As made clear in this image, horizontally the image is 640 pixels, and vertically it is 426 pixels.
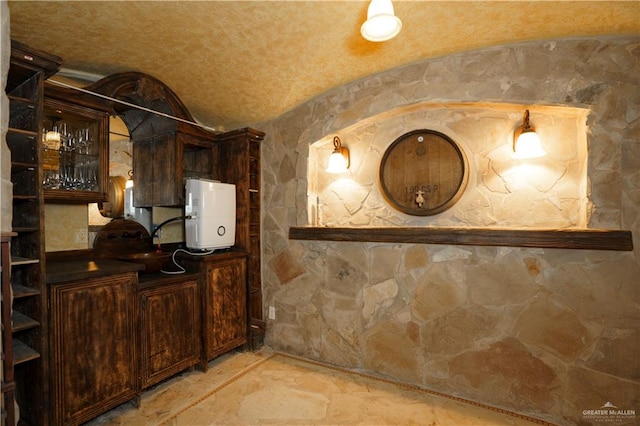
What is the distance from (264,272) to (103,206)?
146cm

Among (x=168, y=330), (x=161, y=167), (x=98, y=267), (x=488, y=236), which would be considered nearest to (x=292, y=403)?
(x=168, y=330)

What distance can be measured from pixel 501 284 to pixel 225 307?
2139 mm

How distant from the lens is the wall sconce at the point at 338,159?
255cm

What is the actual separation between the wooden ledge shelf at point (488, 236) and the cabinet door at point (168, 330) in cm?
109

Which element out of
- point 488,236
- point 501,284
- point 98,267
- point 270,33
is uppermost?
point 270,33

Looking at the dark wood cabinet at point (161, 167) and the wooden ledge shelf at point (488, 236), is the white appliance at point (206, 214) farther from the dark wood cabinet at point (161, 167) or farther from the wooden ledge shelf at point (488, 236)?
the wooden ledge shelf at point (488, 236)

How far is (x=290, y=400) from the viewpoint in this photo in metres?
2.09

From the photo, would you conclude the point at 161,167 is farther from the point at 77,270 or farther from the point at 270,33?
the point at 270,33

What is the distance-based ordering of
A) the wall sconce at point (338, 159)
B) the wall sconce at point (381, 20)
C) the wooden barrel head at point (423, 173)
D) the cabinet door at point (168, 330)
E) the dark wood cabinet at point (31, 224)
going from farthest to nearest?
1. the wall sconce at point (338, 159)
2. the wooden barrel head at point (423, 173)
3. the cabinet door at point (168, 330)
4. the dark wood cabinet at point (31, 224)
5. the wall sconce at point (381, 20)

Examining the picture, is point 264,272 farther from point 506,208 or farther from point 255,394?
point 506,208

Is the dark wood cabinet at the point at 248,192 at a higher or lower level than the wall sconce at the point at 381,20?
lower

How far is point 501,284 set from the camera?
79.0 inches

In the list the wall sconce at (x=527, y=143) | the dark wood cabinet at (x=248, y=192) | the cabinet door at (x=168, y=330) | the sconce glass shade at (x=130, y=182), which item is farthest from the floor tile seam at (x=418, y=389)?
the sconce glass shade at (x=130, y=182)

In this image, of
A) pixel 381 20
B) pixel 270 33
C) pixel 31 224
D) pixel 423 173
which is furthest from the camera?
pixel 423 173
